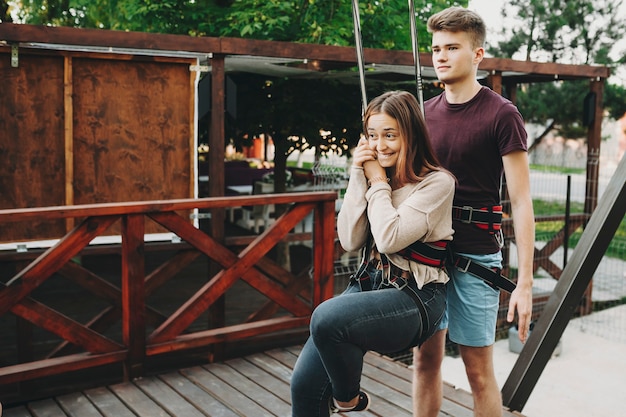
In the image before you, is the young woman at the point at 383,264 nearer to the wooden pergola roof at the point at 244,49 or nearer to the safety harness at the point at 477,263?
the safety harness at the point at 477,263

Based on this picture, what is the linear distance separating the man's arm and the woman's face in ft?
1.28

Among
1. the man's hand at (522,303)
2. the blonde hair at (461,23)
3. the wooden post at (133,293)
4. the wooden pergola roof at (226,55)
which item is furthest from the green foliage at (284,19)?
the man's hand at (522,303)

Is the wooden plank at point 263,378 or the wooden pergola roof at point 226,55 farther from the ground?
the wooden pergola roof at point 226,55

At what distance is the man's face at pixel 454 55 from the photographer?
2.27 meters

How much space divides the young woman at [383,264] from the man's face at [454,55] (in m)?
0.25

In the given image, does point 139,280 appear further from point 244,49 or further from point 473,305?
point 473,305

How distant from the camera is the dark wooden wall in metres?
4.31

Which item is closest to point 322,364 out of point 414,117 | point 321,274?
point 414,117

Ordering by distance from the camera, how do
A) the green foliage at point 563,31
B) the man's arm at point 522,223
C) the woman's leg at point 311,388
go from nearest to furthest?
the woman's leg at point 311,388
the man's arm at point 522,223
the green foliage at point 563,31

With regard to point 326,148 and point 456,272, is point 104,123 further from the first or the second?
point 326,148

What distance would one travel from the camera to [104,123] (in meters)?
4.54

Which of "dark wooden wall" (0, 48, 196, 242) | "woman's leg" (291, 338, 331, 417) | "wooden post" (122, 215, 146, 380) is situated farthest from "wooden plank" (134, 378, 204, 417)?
"woman's leg" (291, 338, 331, 417)

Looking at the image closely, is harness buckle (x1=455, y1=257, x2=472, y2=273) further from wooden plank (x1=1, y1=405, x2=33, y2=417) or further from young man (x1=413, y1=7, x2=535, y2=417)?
wooden plank (x1=1, y1=405, x2=33, y2=417)

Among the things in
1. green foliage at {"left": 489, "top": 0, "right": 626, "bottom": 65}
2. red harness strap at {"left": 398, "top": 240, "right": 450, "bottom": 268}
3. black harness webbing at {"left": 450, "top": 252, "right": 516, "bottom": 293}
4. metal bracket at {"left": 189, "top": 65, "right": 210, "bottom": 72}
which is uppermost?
green foliage at {"left": 489, "top": 0, "right": 626, "bottom": 65}
